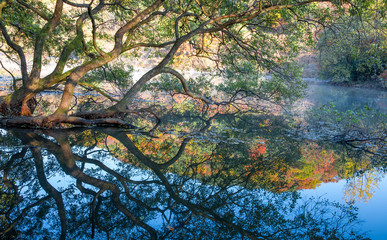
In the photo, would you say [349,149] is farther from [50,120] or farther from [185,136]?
[50,120]

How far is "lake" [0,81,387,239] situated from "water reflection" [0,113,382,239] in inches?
0.7

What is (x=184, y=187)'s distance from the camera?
5.83m

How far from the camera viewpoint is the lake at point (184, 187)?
4.26 metres

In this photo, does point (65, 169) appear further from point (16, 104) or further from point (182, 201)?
point (16, 104)

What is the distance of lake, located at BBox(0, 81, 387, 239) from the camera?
14.0ft

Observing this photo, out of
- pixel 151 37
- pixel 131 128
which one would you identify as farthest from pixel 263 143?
pixel 151 37

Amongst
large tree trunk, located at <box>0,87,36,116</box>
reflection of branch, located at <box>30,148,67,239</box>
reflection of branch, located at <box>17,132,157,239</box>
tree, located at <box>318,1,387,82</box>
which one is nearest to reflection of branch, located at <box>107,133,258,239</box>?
reflection of branch, located at <box>17,132,157,239</box>

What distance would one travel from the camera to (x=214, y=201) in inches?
206

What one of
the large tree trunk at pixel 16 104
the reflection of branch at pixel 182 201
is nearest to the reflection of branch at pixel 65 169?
the reflection of branch at pixel 182 201

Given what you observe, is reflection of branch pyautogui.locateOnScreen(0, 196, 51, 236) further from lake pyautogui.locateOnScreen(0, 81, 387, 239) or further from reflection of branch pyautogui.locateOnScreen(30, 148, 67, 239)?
reflection of branch pyautogui.locateOnScreen(30, 148, 67, 239)

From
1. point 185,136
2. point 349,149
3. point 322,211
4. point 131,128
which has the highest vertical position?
point 131,128

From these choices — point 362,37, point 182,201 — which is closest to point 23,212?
point 182,201

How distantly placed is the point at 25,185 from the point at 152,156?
10.4 ft

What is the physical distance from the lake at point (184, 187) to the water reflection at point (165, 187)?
18mm
